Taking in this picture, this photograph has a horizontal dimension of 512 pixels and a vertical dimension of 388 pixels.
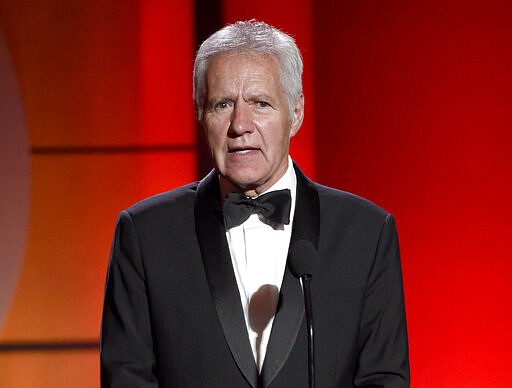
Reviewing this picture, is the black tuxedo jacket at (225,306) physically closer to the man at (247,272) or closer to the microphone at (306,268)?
the man at (247,272)

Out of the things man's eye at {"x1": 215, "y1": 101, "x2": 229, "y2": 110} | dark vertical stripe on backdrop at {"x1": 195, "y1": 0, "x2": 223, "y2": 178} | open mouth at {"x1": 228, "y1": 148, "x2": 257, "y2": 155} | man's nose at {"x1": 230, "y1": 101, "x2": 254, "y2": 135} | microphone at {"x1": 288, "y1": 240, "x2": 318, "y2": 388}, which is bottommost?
microphone at {"x1": 288, "y1": 240, "x2": 318, "y2": 388}

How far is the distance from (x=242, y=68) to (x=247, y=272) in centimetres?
44

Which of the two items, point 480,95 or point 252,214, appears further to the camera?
point 480,95

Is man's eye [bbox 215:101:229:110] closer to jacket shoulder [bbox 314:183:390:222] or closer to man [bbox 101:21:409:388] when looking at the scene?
man [bbox 101:21:409:388]

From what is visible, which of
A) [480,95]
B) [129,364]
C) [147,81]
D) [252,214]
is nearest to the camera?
[129,364]

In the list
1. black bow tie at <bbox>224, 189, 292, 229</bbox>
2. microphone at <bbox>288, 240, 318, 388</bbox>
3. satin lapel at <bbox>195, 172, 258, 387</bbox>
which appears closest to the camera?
microphone at <bbox>288, 240, 318, 388</bbox>

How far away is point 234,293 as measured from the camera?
69.2 inches

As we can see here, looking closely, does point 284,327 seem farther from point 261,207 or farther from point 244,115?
point 244,115

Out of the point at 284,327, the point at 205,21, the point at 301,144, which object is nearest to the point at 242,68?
the point at 284,327

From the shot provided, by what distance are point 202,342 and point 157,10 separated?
1.50 metres

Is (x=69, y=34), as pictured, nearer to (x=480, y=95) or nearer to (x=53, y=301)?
(x=53, y=301)

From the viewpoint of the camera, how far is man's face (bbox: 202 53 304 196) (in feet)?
5.82

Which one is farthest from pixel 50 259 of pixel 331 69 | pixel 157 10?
pixel 331 69

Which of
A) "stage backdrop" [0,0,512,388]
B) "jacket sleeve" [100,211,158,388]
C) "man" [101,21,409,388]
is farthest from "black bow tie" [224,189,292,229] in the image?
"stage backdrop" [0,0,512,388]
